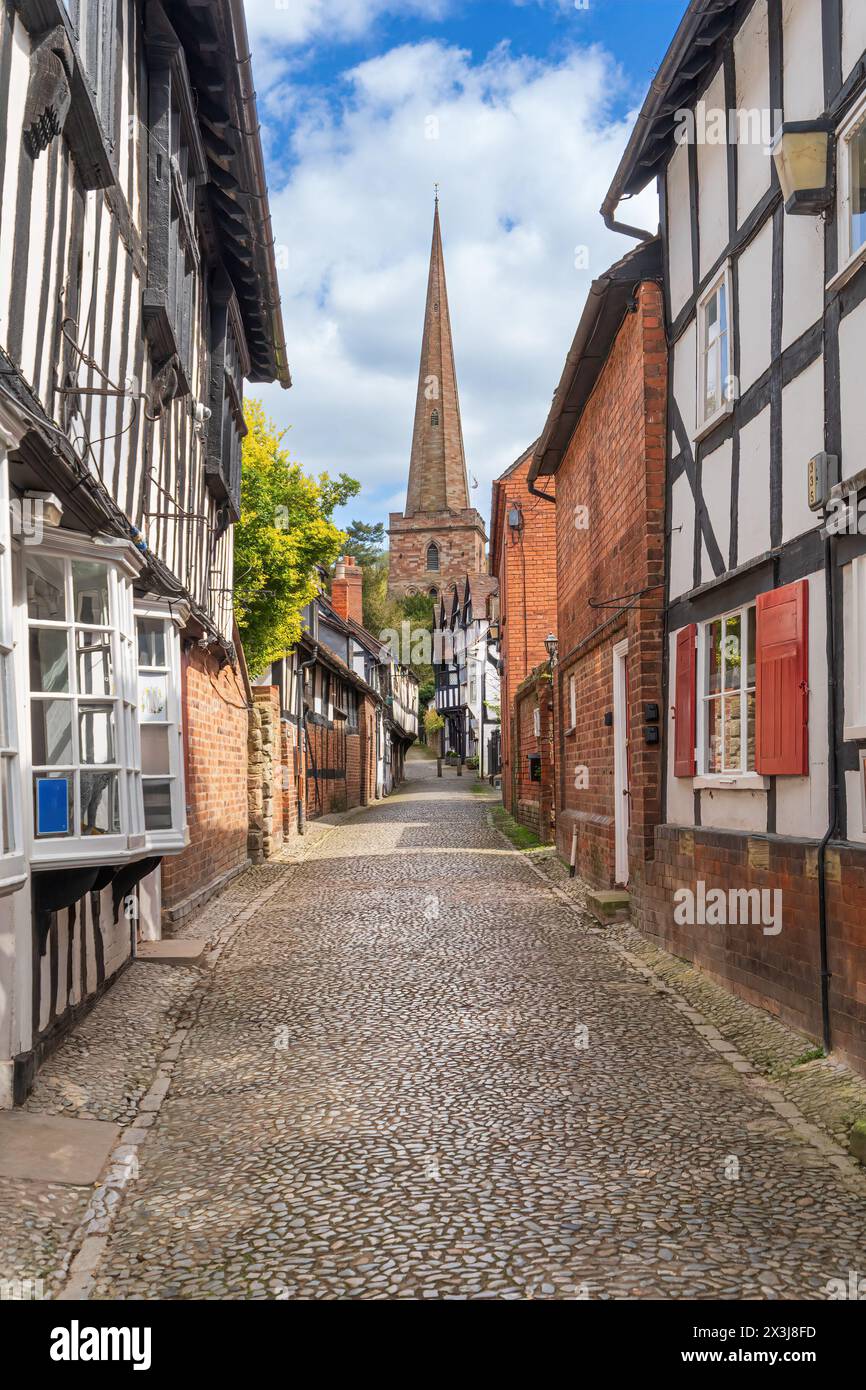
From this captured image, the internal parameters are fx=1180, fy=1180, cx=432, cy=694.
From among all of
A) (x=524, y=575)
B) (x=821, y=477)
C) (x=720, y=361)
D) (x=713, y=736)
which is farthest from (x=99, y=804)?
(x=524, y=575)

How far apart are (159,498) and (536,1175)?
6.26m

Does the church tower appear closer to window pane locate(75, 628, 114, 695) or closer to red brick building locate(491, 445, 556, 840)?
red brick building locate(491, 445, 556, 840)

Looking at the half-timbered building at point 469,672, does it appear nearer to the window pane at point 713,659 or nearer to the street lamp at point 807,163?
the window pane at point 713,659

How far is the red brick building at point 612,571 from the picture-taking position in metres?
9.24

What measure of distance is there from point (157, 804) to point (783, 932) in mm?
3596

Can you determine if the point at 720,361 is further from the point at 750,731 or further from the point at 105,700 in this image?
the point at 105,700

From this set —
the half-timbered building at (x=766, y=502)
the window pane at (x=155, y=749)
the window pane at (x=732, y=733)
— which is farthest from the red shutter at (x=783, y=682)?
the window pane at (x=155, y=749)

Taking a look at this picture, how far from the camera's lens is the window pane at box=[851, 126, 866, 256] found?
5.69 metres

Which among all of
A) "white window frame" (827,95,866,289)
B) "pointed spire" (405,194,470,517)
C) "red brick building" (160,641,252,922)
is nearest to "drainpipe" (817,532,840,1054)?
"white window frame" (827,95,866,289)

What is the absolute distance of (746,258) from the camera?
7.35 metres

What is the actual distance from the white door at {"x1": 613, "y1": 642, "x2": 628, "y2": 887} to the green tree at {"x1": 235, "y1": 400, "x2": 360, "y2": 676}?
7.61 meters

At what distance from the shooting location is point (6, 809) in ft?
13.2

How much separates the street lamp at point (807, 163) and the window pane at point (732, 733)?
290cm
